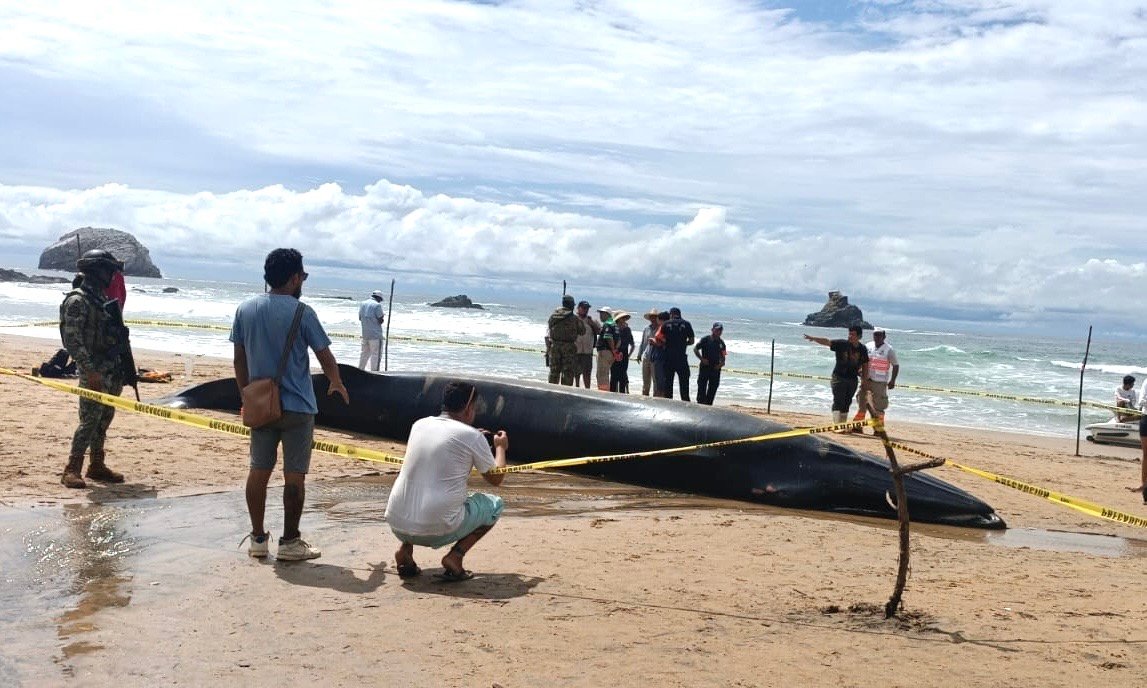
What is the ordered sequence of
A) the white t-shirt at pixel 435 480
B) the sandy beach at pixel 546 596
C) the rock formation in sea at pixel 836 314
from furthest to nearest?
the rock formation in sea at pixel 836 314
the white t-shirt at pixel 435 480
the sandy beach at pixel 546 596

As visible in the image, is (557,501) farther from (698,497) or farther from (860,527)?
(860,527)

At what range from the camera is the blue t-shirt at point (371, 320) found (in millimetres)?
17531

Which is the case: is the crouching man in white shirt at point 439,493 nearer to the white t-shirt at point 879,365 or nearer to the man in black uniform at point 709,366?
the man in black uniform at point 709,366

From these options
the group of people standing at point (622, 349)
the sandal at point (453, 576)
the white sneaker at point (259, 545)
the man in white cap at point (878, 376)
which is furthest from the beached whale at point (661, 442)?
the man in white cap at point (878, 376)

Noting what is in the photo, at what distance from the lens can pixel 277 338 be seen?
6.20 metres

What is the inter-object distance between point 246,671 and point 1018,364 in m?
52.2

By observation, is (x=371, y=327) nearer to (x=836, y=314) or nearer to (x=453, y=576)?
(x=453, y=576)

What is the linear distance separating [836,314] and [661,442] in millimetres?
83979

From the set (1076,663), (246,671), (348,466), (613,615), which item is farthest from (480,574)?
(348,466)

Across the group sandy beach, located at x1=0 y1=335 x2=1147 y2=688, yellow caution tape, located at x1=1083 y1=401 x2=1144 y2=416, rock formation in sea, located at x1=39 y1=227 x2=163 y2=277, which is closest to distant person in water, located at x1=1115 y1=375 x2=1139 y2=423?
yellow caution tape, located at x1=1083 y1=401 x2=1144 y2=416

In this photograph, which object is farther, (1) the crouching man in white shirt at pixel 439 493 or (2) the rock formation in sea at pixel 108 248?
(2) the rock formation in sea at pixel 108 248

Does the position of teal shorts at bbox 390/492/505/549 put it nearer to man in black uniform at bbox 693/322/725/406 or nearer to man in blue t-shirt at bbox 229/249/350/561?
man in blue t-shirt at bbox 229/249/350/561

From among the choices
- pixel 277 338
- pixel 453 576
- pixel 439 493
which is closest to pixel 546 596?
pixel 453 576

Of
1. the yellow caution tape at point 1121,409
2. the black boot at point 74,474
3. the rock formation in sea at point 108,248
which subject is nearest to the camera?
the black boot at point 74,474
